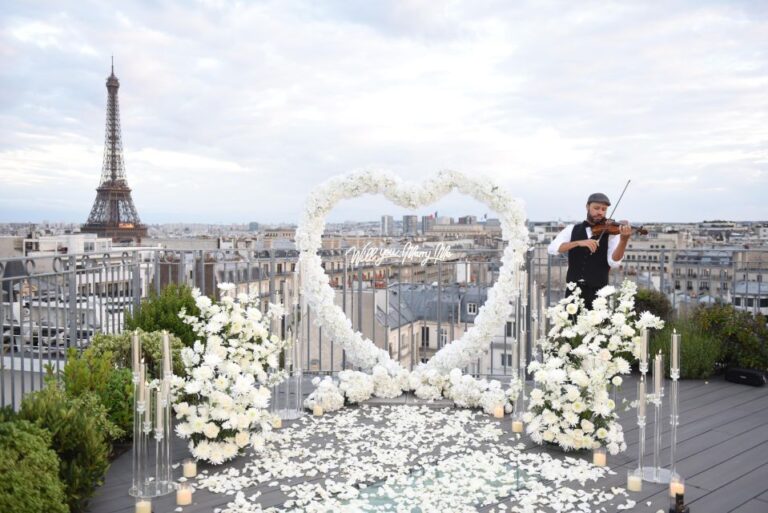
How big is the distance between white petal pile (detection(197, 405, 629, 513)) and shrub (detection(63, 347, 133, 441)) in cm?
93

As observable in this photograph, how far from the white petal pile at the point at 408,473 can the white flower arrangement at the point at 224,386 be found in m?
0.24

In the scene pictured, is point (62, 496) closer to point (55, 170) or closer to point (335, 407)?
point (335, 407)

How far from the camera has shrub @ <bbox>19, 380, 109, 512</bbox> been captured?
10.6 ft

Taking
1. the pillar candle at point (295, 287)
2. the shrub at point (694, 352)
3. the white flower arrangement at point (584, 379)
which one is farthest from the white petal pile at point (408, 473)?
the shrub at point (694, 352)

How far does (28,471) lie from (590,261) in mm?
4562

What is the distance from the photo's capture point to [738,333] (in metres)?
6.59

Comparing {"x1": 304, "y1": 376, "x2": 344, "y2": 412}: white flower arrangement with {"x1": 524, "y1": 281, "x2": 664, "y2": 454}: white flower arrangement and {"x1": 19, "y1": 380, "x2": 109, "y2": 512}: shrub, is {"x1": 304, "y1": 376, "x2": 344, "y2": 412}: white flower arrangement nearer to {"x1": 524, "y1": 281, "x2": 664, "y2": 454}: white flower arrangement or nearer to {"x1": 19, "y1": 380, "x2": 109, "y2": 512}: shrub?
{"x1": 524, "y1": 281, "x2": 664, "y2": 454}: white flower arrangement

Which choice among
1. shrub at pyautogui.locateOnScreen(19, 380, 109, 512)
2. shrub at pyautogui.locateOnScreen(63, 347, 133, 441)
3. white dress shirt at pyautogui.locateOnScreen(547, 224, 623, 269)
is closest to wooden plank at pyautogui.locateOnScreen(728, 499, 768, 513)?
white dress shirt at pyautogui.locateOnScreen(547, 224, 623, 269)

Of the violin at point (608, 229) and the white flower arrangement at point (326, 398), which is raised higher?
the violin at point (608, 229)

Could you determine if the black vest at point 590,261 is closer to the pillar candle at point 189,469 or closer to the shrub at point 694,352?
the shrub at point 694,352

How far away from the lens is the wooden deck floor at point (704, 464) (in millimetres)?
3559

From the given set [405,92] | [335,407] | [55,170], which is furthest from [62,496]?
[55,170]

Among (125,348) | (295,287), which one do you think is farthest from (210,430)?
(295,287)

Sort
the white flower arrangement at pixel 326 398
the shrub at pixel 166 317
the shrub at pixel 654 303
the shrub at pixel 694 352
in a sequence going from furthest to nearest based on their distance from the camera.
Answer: the shrub at pixel 654 303
the shrub at pixel 694 352
the shrub at pixel 166 317
the white flower arrangement at pixel 326 398
